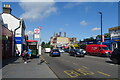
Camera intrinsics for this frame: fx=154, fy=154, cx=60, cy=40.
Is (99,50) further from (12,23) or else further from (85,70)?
(85,70)

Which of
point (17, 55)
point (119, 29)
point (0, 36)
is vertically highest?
point (119, 29)

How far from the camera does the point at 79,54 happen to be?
96.1 ft

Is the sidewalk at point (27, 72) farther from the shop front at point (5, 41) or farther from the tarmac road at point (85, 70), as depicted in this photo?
the shop front at point (5, 41)

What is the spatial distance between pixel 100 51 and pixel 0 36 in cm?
1907

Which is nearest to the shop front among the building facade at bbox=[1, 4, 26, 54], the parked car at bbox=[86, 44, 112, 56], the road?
the building facade at bbox=[1, 4, 26, 54]

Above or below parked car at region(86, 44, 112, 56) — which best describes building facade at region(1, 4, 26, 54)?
above

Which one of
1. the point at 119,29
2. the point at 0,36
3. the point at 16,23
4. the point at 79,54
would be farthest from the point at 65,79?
the point at 119,29

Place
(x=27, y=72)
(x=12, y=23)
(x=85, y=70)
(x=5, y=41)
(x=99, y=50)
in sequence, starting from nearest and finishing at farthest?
(x=27, y=72) < (x=85, y=70) < (x=5, y=41) < (x=99, y=50) < (x=12, y=23)

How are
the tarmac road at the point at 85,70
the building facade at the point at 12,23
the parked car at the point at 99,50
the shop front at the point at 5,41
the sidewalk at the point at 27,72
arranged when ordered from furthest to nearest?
the building facade at the point at 12,23
the parked car at the point at 99,50
the shop front at the point at 5,41
the tarmac road at the point at 85,70
the sidewalk at the point at 27,72

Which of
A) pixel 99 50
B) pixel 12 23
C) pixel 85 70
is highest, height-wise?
pixel 12 23

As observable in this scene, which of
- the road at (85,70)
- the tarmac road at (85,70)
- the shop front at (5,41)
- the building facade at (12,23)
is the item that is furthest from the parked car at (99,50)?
the shop front at (5,41)

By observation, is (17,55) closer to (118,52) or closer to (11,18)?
(11,18)

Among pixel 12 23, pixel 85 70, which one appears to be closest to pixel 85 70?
pixel 85 70

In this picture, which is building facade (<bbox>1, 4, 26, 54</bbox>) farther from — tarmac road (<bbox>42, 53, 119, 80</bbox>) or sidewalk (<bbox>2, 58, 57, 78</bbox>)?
sidewalk (<bbox>2, 58, 57, 78</bbox>)
